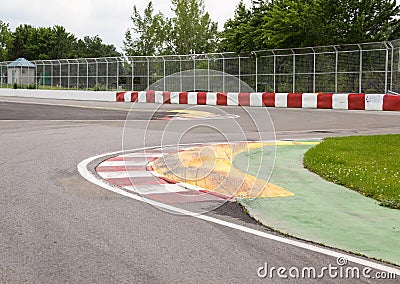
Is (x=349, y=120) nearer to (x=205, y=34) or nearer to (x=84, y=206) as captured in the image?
(x=84, y=206)

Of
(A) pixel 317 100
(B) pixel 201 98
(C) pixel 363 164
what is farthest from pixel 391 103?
(C) pixel 363 164

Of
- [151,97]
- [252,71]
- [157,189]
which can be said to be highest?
[252,71]

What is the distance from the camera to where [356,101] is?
25.3m

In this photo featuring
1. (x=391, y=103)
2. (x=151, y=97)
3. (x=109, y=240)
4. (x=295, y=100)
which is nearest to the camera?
(x=109, y=240)

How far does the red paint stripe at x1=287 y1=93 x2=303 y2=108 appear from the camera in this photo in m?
27.7

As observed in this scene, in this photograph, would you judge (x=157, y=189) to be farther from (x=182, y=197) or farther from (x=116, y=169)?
(x=116, y=169)

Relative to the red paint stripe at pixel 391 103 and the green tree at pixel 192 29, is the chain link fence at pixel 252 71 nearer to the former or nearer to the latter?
the red paint stripe at pixel 391 103

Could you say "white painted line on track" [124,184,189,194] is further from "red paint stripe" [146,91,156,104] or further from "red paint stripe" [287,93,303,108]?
"red paint stripe" [146,91,156,104]

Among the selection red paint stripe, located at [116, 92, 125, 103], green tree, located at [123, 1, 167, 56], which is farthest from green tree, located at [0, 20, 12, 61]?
red paint stripe, located at [116, 92, 125, 103]

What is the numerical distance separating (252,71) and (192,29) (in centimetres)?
5066

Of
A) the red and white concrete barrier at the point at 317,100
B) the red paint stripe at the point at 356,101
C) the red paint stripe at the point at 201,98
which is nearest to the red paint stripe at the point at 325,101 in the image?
the red and white concrete barrier at the point at 317,100

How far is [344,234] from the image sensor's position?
5520 mm

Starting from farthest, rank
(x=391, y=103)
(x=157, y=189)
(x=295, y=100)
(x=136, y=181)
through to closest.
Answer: (x=295, y=100) → (x=391, y=103) → (x=136, y=181) → (x=157, y=189)

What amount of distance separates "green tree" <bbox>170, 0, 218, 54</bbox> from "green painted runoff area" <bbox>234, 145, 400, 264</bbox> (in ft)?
249
